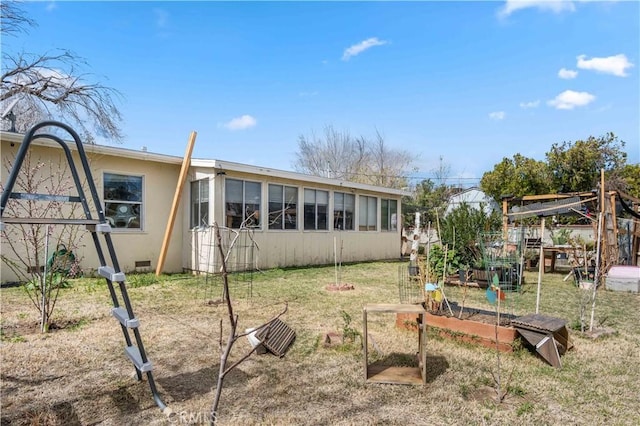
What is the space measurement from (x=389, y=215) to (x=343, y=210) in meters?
2.67

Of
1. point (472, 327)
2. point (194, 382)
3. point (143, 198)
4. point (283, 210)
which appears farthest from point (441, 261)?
point (143, 198)

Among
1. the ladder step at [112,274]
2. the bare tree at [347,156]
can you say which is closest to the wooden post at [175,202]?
the ladder step at [112,274]

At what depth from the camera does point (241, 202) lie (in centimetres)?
964

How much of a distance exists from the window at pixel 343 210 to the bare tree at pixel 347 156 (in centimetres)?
1563

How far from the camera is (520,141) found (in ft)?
73.2

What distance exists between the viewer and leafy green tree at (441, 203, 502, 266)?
28.4 feet

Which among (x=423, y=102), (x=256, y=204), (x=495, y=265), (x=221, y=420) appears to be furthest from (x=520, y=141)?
(x=221, y=420)

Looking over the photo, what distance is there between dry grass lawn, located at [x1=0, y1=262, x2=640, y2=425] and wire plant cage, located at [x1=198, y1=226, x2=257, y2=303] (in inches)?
85.8

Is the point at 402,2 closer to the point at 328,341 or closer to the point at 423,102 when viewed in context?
the point at 328,341

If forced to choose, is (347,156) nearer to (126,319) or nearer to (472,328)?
(472,328)

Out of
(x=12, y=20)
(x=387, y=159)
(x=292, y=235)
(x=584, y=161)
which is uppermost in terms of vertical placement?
(x=12, y=20)

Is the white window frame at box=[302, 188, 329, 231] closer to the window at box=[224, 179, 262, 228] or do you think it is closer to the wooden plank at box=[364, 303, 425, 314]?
the window at box=[224, 179, 262, 228]

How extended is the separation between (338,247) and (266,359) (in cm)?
874

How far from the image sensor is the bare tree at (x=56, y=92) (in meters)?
12.1
